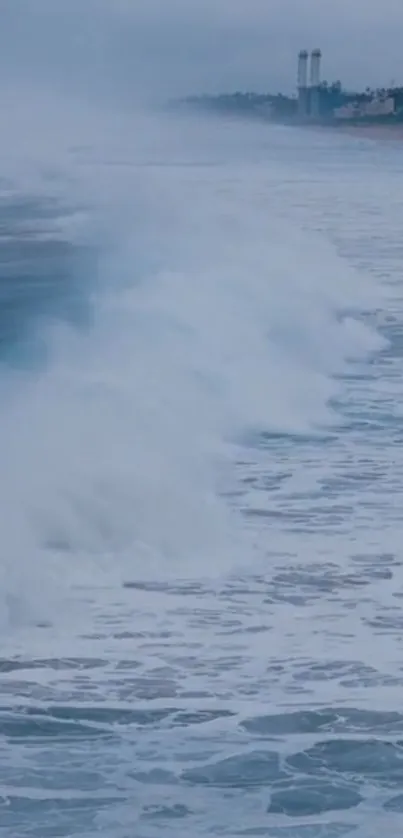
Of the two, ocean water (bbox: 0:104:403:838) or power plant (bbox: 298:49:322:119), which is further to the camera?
power plant (bbox: 298:49:322:119)

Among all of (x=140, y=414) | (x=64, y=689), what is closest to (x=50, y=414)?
(x=140, y=414)

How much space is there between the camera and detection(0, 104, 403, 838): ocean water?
Answer: 204 cm

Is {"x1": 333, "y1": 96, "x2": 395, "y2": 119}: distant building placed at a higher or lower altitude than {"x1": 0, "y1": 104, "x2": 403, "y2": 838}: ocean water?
higher

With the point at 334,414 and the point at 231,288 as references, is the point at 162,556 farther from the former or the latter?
the point at 231,288

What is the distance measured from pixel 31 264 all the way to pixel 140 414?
17.5 feet

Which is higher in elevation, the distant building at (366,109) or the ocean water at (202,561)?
the distant building at (366,109)

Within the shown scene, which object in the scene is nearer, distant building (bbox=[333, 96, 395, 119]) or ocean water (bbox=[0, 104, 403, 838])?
ocean water (bbox=[0, 104, 403, 838])

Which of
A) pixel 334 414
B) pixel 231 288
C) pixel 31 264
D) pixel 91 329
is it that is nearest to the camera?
pixel 334 414

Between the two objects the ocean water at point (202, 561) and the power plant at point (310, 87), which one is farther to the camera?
the power plant at point (310, 87)

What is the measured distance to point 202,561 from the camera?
299 cm

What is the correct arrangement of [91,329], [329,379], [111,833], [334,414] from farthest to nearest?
1. [91,329]
2. [329,379]
3. [334,414]
4. [111,833]

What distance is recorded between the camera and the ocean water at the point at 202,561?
2.04 m

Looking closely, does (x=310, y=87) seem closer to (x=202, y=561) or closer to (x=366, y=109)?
(x=366, y=109)

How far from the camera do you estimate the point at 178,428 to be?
14.0 feet
